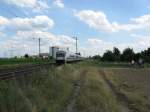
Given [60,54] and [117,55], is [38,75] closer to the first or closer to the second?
[60,54]

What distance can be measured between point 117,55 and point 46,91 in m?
153

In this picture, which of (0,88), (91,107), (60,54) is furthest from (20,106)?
(60,54)

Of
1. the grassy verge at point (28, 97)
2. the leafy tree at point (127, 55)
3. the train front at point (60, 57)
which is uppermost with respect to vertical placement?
the leafy tree at point (127, 55)

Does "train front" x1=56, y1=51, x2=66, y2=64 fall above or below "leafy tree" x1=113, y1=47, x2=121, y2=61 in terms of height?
below

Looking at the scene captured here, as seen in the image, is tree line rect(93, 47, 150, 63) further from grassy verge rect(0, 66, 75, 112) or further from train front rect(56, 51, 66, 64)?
grassy verge rect(0, 66, 75, 112)

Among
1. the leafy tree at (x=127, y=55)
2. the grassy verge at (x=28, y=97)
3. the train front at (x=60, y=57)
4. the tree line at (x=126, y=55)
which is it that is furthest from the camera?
the leafy tree at (x=127, y=55)

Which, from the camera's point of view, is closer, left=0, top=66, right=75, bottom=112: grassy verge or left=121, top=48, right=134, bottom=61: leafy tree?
left=0, top=66, right=75, bottom=112: grassy verge

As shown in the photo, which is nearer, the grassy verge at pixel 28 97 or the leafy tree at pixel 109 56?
the grassy verge at pixel 28 97

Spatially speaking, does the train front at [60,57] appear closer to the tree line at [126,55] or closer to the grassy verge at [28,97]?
the grassy verge at [28,97]

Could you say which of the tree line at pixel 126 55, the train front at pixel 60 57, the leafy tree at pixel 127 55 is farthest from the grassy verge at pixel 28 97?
the leafy tree at pixel 127 55

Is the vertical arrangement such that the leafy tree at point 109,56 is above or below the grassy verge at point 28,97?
above

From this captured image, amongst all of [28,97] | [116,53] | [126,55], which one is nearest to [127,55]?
[126,55]

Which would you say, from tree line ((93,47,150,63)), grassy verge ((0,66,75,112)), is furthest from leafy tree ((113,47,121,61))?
grassy verge ((0,66,75,112))

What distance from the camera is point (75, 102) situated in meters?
18.7
